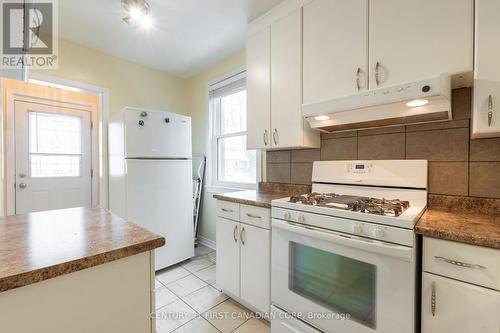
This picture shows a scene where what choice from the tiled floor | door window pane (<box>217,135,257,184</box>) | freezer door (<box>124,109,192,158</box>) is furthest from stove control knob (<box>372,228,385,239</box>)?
freezer door (<box>124,109,192,158</box>)

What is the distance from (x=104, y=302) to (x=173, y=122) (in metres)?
2.11

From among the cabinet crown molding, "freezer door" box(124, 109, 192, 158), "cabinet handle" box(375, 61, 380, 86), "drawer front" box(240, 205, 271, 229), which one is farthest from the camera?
"freezer door" box(124, 109, 192, 158)

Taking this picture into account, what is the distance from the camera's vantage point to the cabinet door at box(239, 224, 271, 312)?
1.61 meters

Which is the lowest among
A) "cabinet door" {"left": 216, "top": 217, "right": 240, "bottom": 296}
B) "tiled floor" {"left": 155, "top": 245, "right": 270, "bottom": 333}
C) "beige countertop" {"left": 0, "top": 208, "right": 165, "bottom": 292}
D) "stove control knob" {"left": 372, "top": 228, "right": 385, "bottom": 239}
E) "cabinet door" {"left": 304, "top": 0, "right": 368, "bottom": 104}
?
"tiled floor" {"left": 155, "top": 245, "right": 270, "bottom": 333}

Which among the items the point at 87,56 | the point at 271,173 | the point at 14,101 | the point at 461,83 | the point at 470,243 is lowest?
the point at 470,243

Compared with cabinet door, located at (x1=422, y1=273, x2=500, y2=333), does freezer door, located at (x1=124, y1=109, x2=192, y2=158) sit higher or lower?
higher

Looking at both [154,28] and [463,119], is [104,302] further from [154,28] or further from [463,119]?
[154,28]

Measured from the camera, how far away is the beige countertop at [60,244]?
61cm

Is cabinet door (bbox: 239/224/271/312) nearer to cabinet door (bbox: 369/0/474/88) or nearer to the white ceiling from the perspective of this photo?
cabinet door (bbox: 369/0/474/88)

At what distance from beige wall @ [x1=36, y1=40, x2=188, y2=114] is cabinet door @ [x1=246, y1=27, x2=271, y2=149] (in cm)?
173

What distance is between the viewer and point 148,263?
2.76ft

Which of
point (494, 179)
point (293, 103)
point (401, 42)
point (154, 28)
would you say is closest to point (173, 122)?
point (154, 28)

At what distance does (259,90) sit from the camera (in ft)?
6.73

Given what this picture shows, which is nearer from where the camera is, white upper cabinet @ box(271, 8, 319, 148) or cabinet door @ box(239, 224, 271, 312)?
cabinet door @ box(239, 224, 271, 312)
